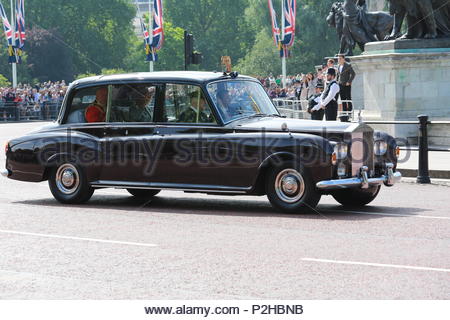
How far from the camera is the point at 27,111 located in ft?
166

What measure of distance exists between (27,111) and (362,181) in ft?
136

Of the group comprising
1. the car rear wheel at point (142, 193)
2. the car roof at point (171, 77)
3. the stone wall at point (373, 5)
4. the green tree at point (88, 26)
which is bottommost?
the car rear wheel at point (142, 193)

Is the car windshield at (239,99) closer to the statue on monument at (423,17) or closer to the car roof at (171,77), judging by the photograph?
the car roof at (171,77)

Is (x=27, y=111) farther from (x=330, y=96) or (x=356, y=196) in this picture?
(x=356, y=196)

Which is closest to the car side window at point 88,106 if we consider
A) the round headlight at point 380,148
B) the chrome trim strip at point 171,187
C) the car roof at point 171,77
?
the car roof at point 171,77

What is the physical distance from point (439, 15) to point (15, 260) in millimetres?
18048

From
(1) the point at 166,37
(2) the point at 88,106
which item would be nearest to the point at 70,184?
(2) the point at 88,106

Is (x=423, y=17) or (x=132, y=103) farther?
(x=423, y=17)

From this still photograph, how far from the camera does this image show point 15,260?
8594mm

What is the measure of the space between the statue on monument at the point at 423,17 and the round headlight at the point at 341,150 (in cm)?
1326

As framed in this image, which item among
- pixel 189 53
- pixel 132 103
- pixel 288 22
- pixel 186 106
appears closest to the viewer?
pixel 186 106

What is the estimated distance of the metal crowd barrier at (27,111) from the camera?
4944 cm

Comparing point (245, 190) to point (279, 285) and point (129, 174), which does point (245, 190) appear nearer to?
point (129, 174)
